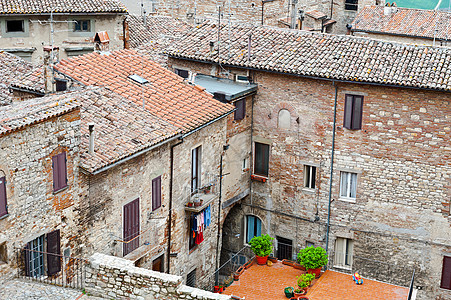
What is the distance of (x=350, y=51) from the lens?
26.4 meters

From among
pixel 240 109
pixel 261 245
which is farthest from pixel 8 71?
pixel 261 245

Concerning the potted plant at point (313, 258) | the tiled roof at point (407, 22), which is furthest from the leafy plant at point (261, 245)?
the tiled roof at point (407, 22)

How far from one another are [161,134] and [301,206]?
8399 mm

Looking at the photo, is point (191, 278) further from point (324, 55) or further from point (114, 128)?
point (324, 55)

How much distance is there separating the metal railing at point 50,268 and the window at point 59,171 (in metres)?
1.67

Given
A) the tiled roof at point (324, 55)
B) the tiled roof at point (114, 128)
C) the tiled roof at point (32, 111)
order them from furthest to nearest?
1. the tiled roof at point (324, 55)
2. the tiled roof at point (114, 128)
3. the tiled roof at point (32, 111)

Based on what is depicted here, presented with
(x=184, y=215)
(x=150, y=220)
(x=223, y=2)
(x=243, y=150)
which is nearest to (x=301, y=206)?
(x=243, y=150)

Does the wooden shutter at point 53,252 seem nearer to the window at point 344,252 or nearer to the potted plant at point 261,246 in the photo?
the potted plant at point 261,246

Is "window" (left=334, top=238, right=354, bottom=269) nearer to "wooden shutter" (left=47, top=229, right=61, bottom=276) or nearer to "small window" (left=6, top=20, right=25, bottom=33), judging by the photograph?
"wooden shutter" (left=47, top=229, right=61, bottom=276)

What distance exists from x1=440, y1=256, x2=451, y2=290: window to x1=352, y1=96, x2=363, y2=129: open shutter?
220 inches

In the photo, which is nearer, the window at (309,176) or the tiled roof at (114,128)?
the tiled roof at (114,128)

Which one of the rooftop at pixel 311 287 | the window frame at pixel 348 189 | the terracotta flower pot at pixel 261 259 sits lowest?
the rooftop at pixel 311 287

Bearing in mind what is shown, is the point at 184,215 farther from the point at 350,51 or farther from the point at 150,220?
the point at 350,51

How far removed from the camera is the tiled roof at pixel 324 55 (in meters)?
24.7
